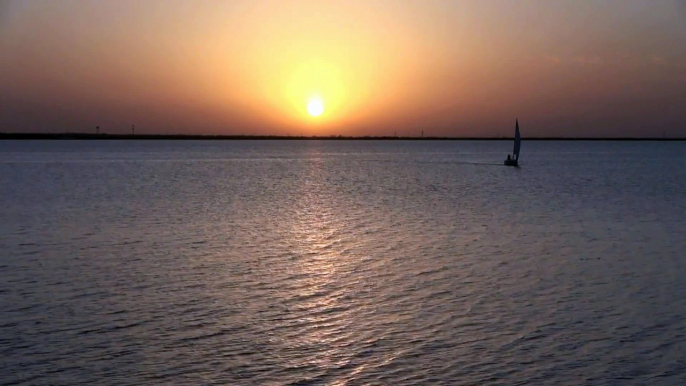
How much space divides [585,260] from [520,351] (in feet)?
35.9

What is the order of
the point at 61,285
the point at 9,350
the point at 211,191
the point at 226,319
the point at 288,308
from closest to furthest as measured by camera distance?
1. the point at 9,350
2. the point at 226,319
3. the point at 288,308
4. the point at 61,285
5. the point at 211,191

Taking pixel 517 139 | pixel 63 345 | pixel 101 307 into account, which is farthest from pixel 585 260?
pixel 517 139

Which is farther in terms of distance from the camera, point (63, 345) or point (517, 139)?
point (517, 139)

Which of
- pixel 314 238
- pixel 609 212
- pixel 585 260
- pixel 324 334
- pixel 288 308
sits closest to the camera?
pixel 324 334

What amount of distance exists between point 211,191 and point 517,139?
50407 millimetres

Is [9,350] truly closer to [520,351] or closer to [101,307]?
[101,307]

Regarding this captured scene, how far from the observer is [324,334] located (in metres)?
14.7

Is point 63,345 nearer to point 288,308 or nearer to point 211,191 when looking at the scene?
point 288,308

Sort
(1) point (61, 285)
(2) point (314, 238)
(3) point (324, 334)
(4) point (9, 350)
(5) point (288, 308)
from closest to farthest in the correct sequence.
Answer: (4) point (9, 350)
(3) point (324, 334)
(5) point (288, 308)
(1) point (61, 285)
(2) point (314, 238)

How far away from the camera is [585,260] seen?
77.7ft

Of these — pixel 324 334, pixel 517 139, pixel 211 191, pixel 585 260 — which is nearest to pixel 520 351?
pixel 324 334

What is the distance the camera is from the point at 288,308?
16812 mm

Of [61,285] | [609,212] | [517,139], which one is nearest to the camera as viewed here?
[61,285]

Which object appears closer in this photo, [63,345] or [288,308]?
[63,345]
